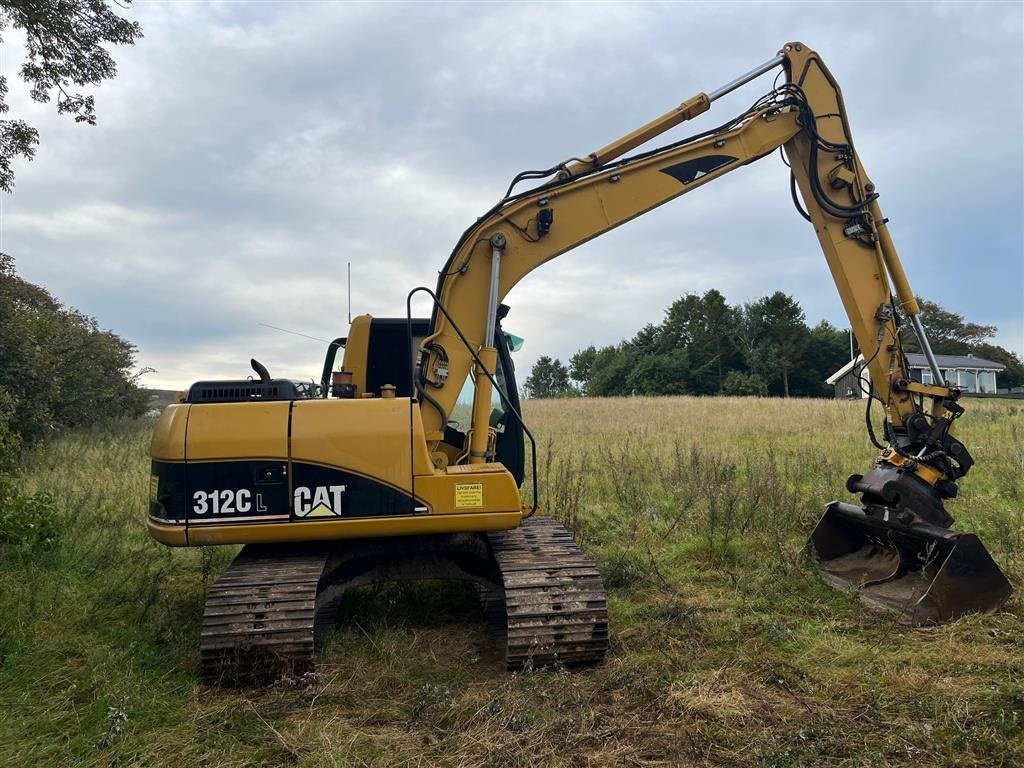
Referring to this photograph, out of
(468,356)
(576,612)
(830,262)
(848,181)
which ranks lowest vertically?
(576,612)

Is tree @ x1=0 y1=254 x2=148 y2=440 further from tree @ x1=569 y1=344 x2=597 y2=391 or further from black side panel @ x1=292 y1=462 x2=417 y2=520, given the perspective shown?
tree @ x1=569 y1=344 x2=597 y2=391

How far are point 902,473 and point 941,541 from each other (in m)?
0.60

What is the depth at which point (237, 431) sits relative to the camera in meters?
4.34

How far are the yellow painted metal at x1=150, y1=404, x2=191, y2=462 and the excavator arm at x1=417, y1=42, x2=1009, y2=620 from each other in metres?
1.50

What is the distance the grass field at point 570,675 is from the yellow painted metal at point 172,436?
1.22 meters

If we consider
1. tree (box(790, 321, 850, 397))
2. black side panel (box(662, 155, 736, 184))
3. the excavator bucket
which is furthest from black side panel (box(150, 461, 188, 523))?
tree (box(790, 321, 850, 397))

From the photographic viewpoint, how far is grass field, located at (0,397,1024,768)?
10.7 feet

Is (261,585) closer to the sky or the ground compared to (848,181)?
closer to the ground

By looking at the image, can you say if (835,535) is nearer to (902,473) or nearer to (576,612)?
(902,473)

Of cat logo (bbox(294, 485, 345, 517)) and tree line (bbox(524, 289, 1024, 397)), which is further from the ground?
tree line (bbox(524, 289, 1024, 397))

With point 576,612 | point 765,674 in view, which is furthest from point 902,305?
point 576,612

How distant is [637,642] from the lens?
4.58 metres

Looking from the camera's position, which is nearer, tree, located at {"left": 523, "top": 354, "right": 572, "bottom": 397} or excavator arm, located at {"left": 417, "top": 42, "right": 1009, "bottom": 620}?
excavator arm, located at {"left": 417, "top": 42, "right": 1009, "bottom": 620}

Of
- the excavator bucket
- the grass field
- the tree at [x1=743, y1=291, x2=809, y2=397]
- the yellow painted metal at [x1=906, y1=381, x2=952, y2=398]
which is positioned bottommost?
the grass field
